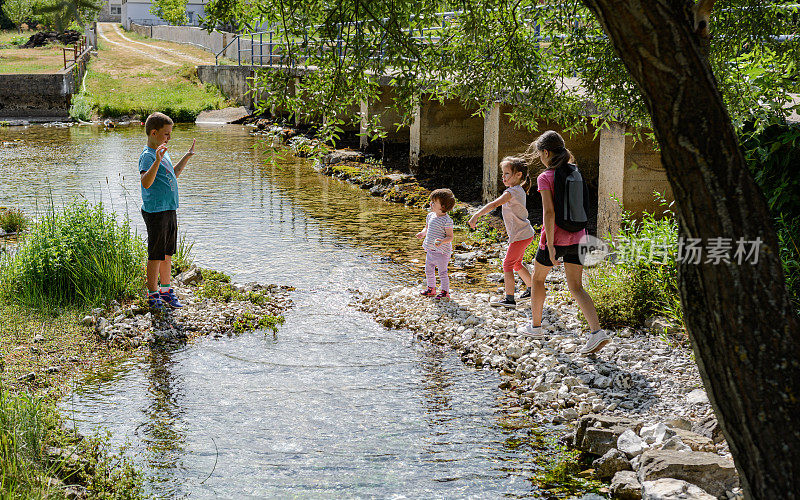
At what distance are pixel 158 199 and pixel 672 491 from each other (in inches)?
239

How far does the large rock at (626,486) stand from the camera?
560cm

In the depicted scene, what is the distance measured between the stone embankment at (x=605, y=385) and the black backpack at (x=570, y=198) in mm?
1349

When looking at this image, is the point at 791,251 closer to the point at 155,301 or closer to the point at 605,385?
the point at 605,385

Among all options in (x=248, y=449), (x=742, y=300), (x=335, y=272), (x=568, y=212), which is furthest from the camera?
(x=335, y=272)

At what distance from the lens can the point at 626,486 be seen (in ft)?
18.5

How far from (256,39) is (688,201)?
40.5 metres

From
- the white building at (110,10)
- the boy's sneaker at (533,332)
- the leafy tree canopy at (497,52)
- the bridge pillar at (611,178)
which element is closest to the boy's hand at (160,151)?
the leafy tree canopy at (497,52)

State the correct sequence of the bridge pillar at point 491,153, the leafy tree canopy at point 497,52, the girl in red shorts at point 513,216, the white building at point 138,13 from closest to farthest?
the leafy tree canopy at point 497,52 < the girl in red shorts at point 513,216 < the bridge pillar at point 491,153 < the white building at point 138,13

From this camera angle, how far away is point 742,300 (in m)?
3.60

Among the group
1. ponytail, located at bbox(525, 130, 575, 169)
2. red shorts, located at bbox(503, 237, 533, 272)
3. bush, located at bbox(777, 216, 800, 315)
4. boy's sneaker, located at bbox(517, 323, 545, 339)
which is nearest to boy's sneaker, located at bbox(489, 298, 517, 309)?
red shorts, located at bbox(503, 237, 533, 272)

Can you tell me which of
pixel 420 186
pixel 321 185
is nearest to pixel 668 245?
pixel 420 186

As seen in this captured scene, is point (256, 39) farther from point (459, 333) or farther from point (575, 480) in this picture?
point (575, 480)

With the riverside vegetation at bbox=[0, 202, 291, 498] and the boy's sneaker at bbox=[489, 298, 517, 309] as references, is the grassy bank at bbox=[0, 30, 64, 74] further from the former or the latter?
the boy's sneaker at bbox=[489, 298, 517, 309]

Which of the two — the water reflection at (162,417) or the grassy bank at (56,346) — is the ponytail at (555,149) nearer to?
the water reflection at (162,417)
